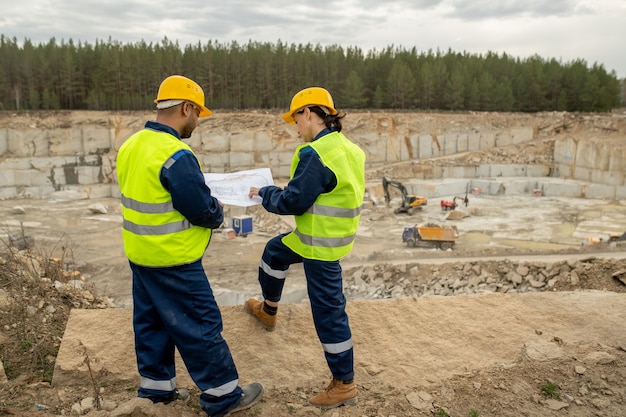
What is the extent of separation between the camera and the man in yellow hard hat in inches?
107

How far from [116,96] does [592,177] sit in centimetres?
3722

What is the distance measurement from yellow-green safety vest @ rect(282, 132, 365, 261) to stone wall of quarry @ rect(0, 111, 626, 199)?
26.6 metres

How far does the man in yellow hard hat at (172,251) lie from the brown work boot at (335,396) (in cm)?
42

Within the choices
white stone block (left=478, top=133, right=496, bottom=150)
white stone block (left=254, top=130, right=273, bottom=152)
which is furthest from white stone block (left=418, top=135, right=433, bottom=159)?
white stone block (left=254, top=130, right=273, bottom=152)

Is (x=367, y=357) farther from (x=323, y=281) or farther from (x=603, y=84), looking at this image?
(x=603, y=84)

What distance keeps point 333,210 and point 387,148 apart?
113 ft

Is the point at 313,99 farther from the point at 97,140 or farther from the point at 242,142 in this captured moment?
the point at 97,140

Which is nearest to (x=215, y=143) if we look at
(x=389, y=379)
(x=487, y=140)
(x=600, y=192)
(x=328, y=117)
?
(x=487, y=140)

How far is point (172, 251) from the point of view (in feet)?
9.09

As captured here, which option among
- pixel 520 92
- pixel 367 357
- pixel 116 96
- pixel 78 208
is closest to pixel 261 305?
pixel 367 357

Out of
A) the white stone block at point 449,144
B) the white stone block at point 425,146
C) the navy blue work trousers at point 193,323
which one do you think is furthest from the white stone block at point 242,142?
the navy blue work trousers at point 193,323

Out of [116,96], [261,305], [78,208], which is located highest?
[116,96]

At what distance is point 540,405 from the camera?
308cm

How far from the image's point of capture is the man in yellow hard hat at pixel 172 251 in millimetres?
2721
